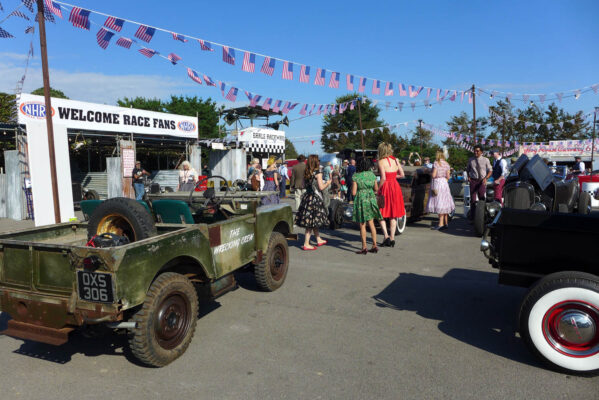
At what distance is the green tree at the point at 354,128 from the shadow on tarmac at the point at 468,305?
44.5m

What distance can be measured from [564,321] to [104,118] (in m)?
15.3

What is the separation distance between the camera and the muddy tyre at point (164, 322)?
2.95m

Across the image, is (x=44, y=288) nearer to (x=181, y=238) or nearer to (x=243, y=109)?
(x=181, y=238)

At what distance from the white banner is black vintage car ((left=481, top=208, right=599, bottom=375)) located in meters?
13.3

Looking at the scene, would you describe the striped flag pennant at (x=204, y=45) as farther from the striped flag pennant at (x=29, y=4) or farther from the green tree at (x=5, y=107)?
the green tree at (x=5, y=107)

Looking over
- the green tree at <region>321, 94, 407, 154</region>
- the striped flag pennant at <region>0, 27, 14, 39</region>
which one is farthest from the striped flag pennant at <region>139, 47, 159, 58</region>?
the green tree at <region>321, 94, 407, 154</region>

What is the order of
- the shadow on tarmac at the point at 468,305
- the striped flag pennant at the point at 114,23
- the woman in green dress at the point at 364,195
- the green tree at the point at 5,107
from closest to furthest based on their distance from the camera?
the shadow on tarmac at the point at 468,305 → the woman in green dress at the point at 364,195 → the striped flag pennant at the point at 114,23 → the green tree at the point at 5,107

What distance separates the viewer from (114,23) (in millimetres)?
7676

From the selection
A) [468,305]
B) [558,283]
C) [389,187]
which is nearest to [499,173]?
[389,187]

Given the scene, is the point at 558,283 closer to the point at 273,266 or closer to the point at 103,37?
the point at 273,266

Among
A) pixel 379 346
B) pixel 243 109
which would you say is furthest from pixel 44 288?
pixel 243 109

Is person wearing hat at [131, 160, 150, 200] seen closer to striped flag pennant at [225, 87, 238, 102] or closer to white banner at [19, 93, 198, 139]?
white banner at [19, 93, 198, 139]

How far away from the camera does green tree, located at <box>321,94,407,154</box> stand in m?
49.8

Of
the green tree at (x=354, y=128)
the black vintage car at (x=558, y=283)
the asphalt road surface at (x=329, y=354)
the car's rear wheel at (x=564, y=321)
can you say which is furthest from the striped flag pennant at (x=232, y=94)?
the green tree at (x=354, y=128)
